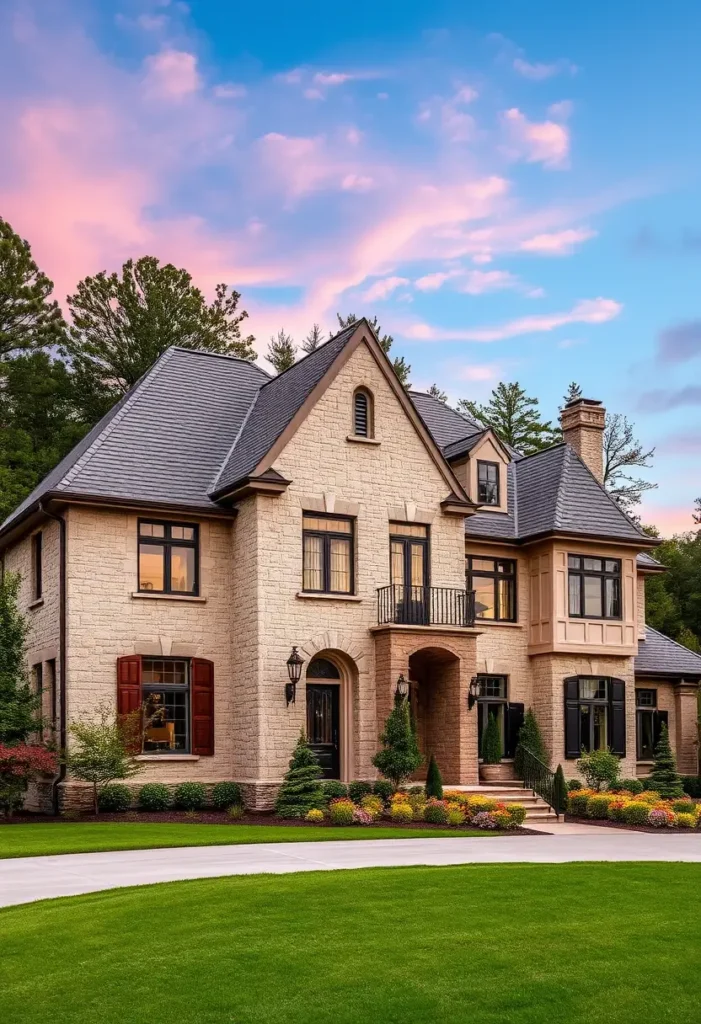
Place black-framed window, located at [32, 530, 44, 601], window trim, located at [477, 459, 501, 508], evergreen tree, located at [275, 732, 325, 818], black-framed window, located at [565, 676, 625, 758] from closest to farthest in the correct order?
1. evergreen tree, located at [275, 732, 325, 818]
2. black-framed window, located at [32, 530, 44, 601]
3. black-framed window, located at [565, 676, 625, 758]
4. window trim, located at [477, 459, 501, 508]

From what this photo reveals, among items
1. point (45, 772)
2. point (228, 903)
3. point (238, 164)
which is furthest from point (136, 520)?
point (228, 903)

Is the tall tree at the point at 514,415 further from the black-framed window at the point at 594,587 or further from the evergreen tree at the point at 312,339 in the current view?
the black-framed window at the point at 594,587

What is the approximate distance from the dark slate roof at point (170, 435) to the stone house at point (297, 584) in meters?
Answer: 0.06

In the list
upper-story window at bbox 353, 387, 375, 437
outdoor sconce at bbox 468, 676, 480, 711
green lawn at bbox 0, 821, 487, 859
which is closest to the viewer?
green lawn at bbox 0, 821, 487, 859

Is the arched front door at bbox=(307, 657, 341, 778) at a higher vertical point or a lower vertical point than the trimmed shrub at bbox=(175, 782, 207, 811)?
higher

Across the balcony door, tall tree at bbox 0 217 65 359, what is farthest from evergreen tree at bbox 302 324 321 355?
the balcony door

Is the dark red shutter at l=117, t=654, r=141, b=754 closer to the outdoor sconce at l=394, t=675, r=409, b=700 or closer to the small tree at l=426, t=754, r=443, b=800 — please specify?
the outdoor sconce at l=394, t=675, r=409, b=700

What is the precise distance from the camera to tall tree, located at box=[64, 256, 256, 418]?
4819 centimetres

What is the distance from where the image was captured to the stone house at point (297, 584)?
2483 cm

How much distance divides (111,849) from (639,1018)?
10600mm

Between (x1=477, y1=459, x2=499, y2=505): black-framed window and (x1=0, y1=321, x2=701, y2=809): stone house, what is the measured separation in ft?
0.27

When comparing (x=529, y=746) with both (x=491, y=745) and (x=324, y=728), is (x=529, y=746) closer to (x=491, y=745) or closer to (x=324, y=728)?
(x=491, y=745)

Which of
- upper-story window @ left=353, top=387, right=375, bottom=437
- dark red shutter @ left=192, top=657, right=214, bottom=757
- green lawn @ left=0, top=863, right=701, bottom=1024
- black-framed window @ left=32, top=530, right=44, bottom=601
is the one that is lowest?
green lawn @ left=0, top=863, right=701, bottom=1024

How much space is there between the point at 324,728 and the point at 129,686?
4530mm
